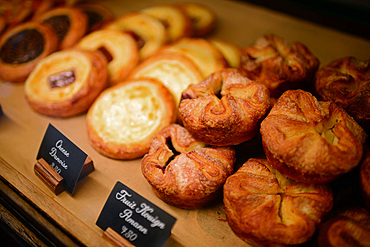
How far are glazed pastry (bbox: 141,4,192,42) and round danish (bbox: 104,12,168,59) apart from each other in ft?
0.41

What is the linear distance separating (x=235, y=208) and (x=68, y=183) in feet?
3.39

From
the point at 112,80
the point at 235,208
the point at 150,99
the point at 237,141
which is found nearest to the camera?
the point at 235,208

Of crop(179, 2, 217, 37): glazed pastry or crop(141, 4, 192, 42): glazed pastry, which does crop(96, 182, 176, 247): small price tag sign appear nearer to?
crop(141, 4, 192, 42): glazed pastry

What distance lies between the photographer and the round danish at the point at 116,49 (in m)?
2.65

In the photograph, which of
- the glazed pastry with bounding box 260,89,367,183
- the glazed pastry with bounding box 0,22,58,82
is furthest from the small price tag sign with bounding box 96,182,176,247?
the glazed pastry with bounding box 0,22,58,82

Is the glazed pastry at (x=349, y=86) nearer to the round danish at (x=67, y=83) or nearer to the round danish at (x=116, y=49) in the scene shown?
the round danish at (x=116, y=49)

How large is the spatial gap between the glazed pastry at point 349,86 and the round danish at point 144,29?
147 centimetres

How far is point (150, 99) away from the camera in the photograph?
2305 mm

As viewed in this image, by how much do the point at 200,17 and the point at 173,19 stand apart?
34cm

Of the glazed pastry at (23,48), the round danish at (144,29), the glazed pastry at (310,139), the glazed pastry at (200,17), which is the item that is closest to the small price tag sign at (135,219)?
the glazed pastry at (310,139)

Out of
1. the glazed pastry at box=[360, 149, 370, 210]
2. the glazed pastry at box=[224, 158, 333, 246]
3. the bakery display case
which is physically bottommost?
the bakery display case

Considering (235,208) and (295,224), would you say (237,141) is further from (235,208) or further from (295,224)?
(295,224)

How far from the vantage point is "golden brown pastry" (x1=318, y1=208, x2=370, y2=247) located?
4.32 ft

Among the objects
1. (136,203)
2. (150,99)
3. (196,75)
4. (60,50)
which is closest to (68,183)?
(136,203)
